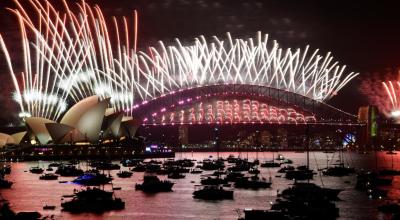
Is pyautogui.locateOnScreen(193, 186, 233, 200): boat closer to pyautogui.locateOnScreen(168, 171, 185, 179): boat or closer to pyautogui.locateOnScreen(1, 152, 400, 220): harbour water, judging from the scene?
pyautogui.locateOnScreen(1, 152, 400, 220): harbour water

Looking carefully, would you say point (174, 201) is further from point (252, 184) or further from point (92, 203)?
point (252, 184)

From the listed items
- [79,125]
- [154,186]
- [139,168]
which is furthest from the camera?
[79,125]

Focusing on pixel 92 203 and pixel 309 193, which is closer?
pixel 309 193

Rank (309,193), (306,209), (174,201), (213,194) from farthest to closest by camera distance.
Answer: (213,194)
(174,201)
(309,193)
(306,209)

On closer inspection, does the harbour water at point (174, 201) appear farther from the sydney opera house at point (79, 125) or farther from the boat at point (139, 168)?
the sydney opera house at point (79, 125)

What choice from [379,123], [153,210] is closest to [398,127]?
[379,123]

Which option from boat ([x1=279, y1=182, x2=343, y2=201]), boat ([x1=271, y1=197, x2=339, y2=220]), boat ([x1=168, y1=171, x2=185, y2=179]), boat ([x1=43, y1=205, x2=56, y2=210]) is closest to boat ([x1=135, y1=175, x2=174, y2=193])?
boat ([x1=168, y1=171, x2=185, y2=179])

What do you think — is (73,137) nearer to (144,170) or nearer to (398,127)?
(144,170)

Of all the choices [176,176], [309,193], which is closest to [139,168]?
[176,176]

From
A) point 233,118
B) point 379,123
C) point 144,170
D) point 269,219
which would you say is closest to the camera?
point 269,219
